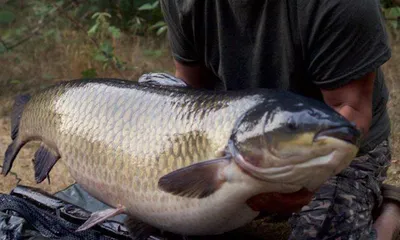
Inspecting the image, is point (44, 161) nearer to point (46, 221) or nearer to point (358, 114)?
point (46, 221)

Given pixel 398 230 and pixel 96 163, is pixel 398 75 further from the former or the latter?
pixel 96 163

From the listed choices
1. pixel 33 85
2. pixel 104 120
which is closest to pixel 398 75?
pixel 33 85

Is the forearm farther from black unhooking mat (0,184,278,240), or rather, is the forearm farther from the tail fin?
the tail fin

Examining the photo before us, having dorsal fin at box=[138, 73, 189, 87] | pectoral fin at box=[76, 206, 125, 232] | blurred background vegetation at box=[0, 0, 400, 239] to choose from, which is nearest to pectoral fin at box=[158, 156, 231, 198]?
pectoral fin at box=[76, 206, 125, 232]

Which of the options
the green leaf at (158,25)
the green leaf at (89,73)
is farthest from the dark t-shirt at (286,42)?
the green leaf at (158,25)

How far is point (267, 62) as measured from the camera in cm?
208

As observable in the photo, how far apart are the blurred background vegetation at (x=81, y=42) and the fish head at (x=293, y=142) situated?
263 cm

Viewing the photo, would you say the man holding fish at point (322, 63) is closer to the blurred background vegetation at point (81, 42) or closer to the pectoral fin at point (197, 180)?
the pectoral fin at point (197, 180)

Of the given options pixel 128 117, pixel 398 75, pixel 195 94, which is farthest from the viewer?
pixel 398 75

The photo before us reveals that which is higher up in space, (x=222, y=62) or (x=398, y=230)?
(x=222, y=62)

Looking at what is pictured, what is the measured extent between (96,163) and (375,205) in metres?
0.89

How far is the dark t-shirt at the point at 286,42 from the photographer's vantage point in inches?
73.0

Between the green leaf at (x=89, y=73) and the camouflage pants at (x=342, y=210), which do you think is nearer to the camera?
the camouflage pants at (x=342, y=210)

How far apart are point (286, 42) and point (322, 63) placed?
0.44 ft
